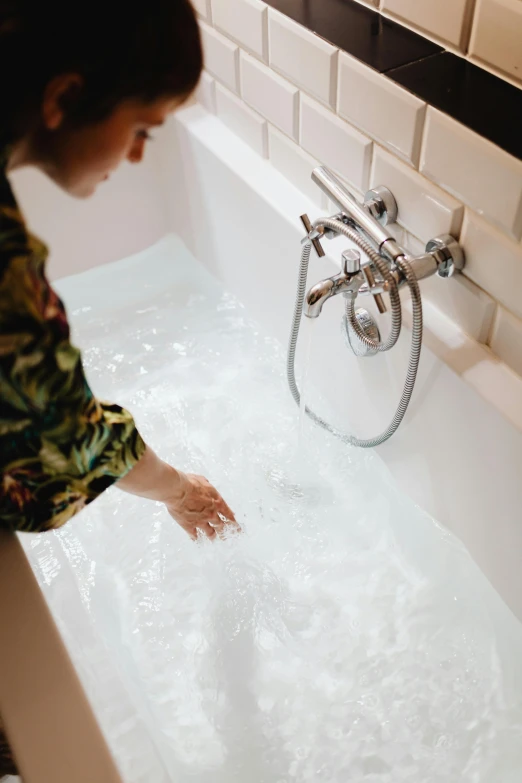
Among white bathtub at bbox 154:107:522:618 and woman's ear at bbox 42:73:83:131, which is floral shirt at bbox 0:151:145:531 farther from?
white bathtub at bbox 154:107:522:618

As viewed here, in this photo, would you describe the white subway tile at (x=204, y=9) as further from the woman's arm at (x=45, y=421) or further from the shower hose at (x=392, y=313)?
the woman's arm at (x=45, y=421)

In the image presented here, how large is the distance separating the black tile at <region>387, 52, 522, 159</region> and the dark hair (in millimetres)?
419

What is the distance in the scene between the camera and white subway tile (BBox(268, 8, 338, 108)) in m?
1.05

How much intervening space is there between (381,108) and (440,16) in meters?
0.13

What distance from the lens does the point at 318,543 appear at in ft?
3.98

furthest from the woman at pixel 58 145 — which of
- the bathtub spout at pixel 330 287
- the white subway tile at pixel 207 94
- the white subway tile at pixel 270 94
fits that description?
the white subway tile at pixel 207 94

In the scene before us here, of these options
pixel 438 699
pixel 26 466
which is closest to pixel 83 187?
pixel 26 466

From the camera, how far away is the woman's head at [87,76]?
461mm

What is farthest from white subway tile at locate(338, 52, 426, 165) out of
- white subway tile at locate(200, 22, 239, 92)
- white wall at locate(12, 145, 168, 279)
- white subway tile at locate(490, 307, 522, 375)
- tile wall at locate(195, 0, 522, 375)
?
white wall at locate(12, 145, 168, 279)

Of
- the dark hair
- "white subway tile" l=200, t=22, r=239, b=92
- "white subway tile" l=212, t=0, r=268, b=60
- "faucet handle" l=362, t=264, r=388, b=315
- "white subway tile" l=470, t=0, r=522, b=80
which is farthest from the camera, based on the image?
"white subway tile" l=200, t=22, r=239, b=92

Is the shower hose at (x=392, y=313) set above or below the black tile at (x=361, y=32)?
below

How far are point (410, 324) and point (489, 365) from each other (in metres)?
0.13

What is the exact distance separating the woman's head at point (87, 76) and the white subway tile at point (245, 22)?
0.69 metres

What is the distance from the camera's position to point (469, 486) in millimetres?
1062
